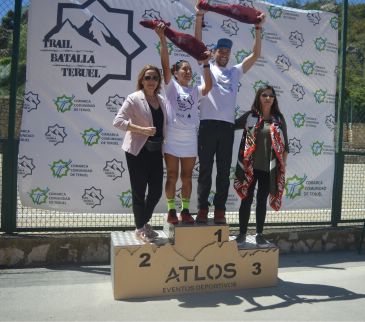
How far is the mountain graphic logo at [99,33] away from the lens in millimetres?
5215

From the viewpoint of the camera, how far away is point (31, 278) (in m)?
4.67

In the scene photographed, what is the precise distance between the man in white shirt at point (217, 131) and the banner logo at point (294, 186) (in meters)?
1.78

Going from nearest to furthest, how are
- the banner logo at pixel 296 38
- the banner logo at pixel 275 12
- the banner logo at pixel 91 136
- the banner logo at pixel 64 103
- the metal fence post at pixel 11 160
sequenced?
the metal fence post at pixel 11 160 < the banner logo at pixel 64 103 < the banner logo at pixel 91 136 < the banner logo at pixel 275 12 < the banner logo at pixel 296 38

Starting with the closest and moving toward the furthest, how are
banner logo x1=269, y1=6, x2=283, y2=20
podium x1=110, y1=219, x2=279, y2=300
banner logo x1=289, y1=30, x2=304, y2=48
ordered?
podium x1=110, y1=219, x2=279, y2=300
banner logo x1=269, y1=6, x2=283, y2=20
banner logo x1=289, y1=30, x2=304, y2=48

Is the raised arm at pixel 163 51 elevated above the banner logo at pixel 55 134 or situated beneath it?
elevated above

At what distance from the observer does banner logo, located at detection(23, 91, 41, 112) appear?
16.8ft

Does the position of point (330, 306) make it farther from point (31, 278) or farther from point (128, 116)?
point (31, 278)

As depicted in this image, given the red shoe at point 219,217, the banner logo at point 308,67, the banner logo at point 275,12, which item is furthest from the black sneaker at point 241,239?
the banner logo at point 275,12

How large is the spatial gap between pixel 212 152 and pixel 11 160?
2222 millimetres

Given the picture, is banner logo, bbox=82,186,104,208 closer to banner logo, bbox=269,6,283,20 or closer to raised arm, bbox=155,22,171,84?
raised arm, bbox=155,22,171,84

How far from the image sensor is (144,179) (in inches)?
170

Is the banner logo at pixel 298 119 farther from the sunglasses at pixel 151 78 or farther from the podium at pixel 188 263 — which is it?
the sunglasses at pixel 151 78

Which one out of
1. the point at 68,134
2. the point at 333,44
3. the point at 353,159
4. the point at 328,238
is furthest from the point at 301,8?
the point at 68,134

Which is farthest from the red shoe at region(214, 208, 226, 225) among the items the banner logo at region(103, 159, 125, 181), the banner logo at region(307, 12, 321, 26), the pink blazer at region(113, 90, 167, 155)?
the banner logo at region(307, 12, 321, 26)
